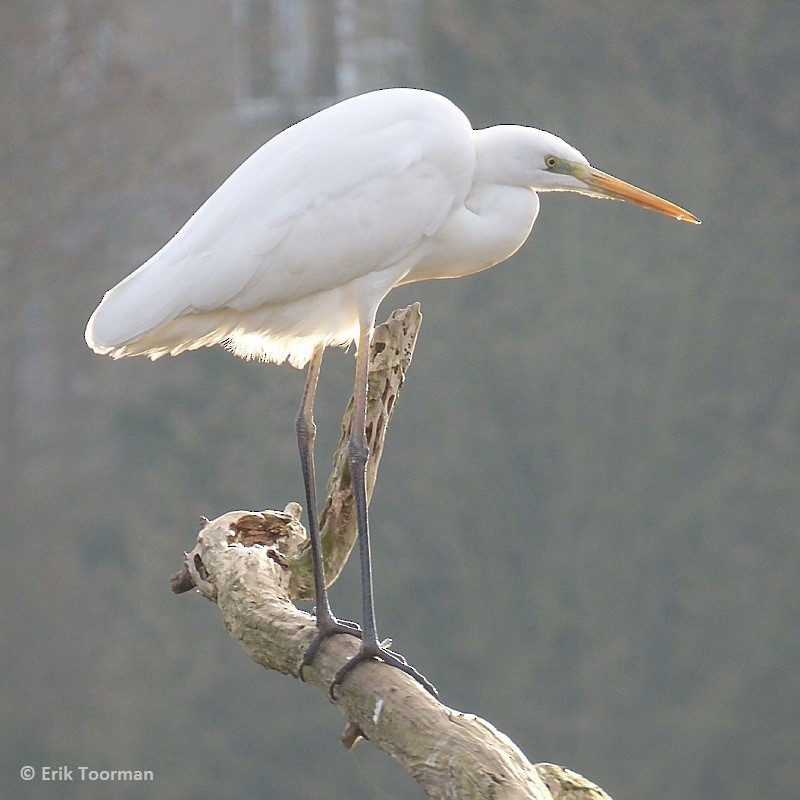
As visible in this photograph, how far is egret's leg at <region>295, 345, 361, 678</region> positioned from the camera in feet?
5.23

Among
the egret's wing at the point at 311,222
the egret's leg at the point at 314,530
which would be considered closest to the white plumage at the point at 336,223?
the egret's wing at the point at 311,222

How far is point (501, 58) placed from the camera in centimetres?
460

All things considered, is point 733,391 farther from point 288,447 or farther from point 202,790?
point 202,790

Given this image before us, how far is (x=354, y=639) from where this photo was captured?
5.24 feet

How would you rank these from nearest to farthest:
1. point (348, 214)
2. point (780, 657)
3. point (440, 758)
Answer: point (440, 758), point (348, 214), point (780, 657)

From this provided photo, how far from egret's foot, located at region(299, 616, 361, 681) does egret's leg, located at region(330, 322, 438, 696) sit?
43 mm

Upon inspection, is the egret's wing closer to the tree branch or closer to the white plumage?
the white plumage

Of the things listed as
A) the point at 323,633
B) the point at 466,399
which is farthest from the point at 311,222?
the point at 466,399

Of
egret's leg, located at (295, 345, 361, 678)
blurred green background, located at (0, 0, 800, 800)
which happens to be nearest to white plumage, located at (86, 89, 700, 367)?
egret's leg, located at (295, 345, 361, 678)

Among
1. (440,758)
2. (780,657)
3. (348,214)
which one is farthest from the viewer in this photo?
(780,657)

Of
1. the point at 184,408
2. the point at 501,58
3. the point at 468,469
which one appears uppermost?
the point at 501,58

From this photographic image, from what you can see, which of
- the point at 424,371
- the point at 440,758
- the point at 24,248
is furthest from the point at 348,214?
the point at 24,248

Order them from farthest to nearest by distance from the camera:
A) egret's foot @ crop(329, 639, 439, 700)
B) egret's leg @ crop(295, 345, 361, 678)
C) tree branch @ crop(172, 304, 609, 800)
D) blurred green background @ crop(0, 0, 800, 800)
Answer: blurred green background @ crop(0, 0, 800, 800)
egret's leg @ crop(295, 345, 361, 678)
egret's foot @ crop(329, 639, 439, 700)
tree branch @ crop(172, 304, 609, 800)

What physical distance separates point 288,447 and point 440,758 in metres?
3.42
